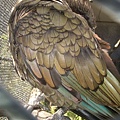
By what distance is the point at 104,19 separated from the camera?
255 centimetres

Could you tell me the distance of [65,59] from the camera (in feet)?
3.79

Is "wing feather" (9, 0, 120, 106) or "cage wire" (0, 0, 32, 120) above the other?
"wing feather" (9, 0, 120, 106)

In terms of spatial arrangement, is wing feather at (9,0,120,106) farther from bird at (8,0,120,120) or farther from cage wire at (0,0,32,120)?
cage wire at (0,0,32,120)

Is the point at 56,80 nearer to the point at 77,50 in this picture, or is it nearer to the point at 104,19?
the point at 77,50

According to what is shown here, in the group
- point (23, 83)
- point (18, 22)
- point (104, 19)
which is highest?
point (18, 22)

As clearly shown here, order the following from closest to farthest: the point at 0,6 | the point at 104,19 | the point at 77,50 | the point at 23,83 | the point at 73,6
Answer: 1. the point at 77,50
2. the point at 73,6
3. the point at 0,6
4. the point at 23,83
5. the point at 104,19

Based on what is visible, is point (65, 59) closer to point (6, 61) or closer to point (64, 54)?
point (64, 54)

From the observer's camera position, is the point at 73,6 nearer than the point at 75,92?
No

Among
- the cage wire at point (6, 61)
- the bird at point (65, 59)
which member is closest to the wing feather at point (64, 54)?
the bird at point (65, 59)

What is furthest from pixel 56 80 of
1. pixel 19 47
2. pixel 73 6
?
pixel 73 6

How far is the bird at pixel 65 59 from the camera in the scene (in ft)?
3.79

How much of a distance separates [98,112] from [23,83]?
716mm

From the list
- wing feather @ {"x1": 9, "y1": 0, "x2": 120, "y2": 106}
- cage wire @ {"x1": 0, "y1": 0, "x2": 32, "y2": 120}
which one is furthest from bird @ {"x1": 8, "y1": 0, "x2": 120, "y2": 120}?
cage wire @ {"x1": 0, "y1": 0, "x2": 32, "y2": 120}

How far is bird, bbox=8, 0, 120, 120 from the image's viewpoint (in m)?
1.16
